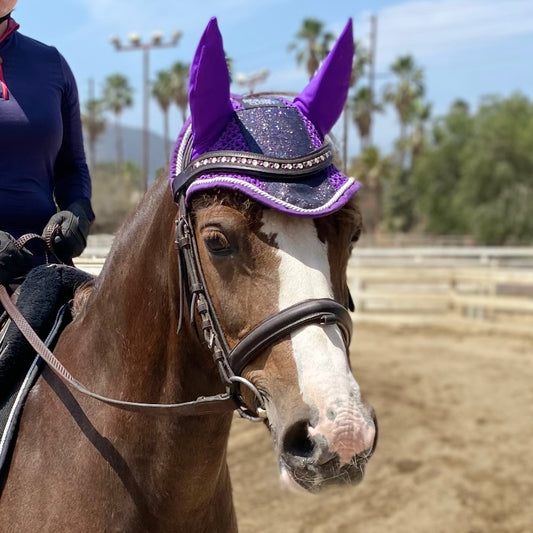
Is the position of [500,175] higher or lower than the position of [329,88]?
lower

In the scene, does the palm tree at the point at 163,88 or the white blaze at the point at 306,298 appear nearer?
the white blaze at the point at 306,298

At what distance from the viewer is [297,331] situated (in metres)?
1.71

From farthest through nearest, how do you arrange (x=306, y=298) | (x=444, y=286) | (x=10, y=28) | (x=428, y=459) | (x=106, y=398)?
(x=444, y=286)
(x=428, y=459)
(x=10, y=28)
(x=106, y=398)
(x=306, y=298)

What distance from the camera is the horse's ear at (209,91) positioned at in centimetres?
187

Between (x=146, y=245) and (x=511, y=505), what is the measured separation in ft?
16.2

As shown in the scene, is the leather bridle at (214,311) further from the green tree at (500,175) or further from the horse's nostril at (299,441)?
the green tree at (500,175)

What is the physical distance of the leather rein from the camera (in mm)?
1725

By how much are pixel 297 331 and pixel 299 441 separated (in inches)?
10.8

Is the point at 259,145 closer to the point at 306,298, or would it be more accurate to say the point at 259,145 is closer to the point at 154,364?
the point at 306,298

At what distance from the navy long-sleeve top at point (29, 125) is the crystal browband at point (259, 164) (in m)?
0.90

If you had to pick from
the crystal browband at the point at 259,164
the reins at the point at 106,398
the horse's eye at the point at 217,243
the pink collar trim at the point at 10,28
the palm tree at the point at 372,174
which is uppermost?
the pink collar trim at the point at 10,28

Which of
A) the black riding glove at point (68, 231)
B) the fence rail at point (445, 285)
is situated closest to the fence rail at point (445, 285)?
the fence rail at point (445, 285)

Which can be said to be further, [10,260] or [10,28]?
[10,28]

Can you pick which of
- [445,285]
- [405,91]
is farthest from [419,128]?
[445,285]
